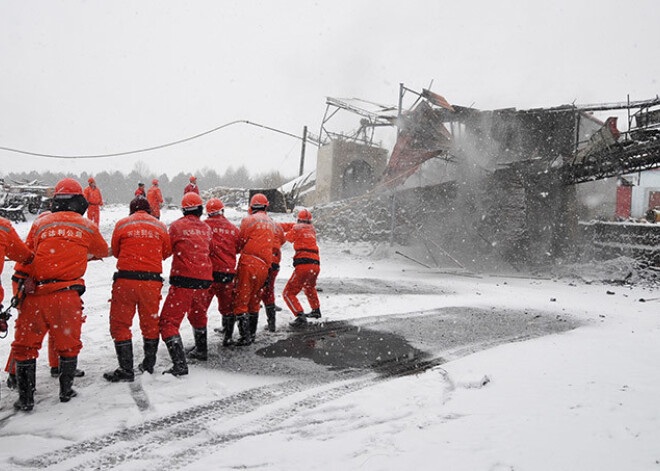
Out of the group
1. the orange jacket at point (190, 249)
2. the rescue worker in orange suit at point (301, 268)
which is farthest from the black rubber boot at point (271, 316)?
the orange jacket at point (190, 249)

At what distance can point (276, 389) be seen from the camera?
438 cm

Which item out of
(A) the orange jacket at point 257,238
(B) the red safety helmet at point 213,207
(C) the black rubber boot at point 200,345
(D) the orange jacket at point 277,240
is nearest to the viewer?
(C) the black rubber boot at point 200,345

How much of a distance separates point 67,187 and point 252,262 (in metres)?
2.38

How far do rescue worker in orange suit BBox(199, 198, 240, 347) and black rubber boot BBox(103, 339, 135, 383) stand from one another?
1.20 m

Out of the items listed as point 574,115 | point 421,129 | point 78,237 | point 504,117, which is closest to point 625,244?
point 574,115

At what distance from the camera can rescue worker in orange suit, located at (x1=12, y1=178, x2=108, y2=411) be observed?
3.69m

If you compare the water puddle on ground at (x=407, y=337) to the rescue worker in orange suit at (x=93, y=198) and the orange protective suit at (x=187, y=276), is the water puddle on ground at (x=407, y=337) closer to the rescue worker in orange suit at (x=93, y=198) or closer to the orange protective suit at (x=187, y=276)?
the orange protective suit at (x=187, y=276)

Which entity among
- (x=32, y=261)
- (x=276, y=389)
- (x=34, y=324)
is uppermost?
(x=32, y=261)

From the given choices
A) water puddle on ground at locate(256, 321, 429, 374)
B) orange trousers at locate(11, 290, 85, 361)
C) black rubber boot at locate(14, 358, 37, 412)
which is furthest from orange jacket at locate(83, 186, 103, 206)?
black rubber boot at locate(14, 358, 37, 412)

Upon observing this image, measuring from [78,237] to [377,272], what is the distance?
10.4 metres

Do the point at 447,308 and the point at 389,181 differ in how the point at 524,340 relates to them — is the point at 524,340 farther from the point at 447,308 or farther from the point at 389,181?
the point at 389,181

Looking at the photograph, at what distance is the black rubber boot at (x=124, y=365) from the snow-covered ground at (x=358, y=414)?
101 mm

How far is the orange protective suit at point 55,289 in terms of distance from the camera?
3.71 meters

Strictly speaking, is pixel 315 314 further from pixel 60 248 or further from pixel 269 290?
pixel 60 248
